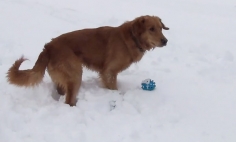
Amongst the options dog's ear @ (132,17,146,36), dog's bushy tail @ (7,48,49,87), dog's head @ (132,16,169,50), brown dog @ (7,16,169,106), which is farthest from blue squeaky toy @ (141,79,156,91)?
dog's bushy tail @ (7,48,49,87)

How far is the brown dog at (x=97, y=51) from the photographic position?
4629 millimetres

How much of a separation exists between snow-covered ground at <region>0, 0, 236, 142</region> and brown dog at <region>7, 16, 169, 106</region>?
0.96 ft

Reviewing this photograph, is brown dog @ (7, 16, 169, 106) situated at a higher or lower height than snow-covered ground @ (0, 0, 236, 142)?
higher

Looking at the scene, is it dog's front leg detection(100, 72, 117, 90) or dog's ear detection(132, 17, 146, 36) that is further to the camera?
dog's front leg detection(100, 72, 117, 90)

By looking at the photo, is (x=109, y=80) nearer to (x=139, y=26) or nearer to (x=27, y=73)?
(x=139, y=26)

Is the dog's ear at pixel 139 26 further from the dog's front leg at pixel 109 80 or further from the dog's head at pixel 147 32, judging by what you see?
the dog's front leg at pixel 109 80

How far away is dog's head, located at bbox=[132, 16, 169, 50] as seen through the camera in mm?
4949

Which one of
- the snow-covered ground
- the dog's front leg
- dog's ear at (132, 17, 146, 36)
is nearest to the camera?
the snow-covered ground

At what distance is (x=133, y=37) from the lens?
5.03 meters

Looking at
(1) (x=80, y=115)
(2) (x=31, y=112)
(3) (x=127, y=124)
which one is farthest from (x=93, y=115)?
(2) (x=31, y=112)

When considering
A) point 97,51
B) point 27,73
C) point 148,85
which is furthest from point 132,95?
point 27,73

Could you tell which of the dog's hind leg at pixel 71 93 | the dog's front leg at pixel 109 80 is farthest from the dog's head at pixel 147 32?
the dog's hind leg at pixel 71 93

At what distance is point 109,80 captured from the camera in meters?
5.04

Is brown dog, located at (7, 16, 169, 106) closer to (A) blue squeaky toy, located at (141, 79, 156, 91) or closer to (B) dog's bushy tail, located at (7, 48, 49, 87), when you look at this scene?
(B) dog's bushy tail, located at (7, 48, 49, 87)
